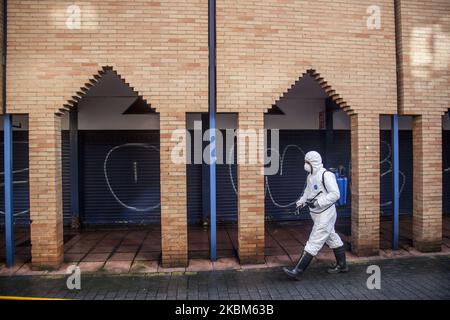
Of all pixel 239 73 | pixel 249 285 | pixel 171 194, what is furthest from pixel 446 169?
pixel 171 194

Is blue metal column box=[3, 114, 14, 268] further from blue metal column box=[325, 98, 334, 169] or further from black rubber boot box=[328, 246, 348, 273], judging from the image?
blue metal column box=[325, 98, 334, 169]

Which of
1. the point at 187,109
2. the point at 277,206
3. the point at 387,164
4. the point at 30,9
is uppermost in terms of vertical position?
the point at 30,9

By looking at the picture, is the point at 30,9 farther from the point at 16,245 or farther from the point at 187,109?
the point at 16,245

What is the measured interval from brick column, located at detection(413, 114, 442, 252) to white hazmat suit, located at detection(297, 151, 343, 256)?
7.76ft

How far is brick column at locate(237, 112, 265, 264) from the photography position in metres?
5.69

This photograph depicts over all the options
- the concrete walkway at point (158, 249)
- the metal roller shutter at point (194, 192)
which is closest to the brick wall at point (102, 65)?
the concrete walkway at point (158, 249)

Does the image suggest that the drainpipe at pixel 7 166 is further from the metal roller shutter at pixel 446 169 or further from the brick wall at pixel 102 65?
the metal roller shutter at pixel 446 169

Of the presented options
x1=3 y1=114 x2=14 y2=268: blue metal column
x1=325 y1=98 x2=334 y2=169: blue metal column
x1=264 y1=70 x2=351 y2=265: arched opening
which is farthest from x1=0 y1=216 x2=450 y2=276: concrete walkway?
x1=325 y1=98 x2=334 y2=169: blue metal column

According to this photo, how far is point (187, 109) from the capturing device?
18.4 ft

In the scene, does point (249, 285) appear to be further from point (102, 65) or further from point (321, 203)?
point (102, 65)

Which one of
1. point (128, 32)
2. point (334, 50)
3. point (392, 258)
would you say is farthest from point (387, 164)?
point (128, 32)

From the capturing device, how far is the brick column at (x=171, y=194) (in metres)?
5.59

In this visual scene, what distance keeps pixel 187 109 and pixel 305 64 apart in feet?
7.90

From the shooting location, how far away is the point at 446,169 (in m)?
9.77
